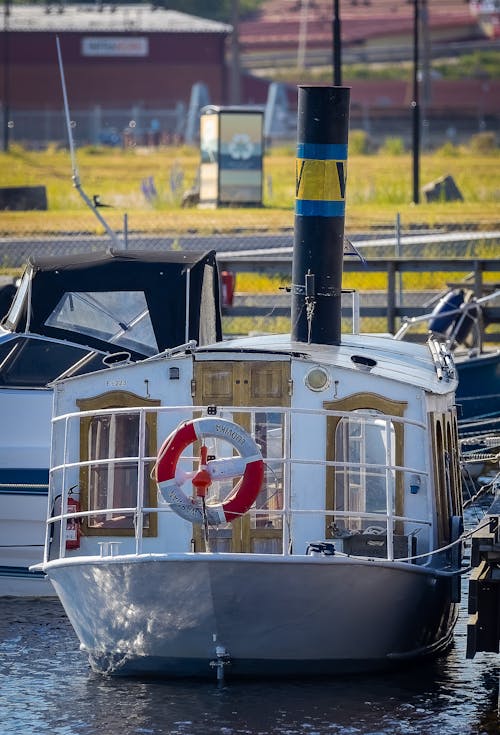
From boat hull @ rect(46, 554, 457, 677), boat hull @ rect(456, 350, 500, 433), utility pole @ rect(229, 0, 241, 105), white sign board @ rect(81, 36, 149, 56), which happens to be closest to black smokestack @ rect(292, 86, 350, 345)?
boat hull @ rect(46, 554, 457, 677)

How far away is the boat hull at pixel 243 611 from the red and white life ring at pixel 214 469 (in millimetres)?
330

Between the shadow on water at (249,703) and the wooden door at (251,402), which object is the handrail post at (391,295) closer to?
the shadow on water at (249,703)

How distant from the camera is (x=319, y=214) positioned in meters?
13.1

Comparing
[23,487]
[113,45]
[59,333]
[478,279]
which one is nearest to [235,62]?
[113,45]

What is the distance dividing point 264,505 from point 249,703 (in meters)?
1.50

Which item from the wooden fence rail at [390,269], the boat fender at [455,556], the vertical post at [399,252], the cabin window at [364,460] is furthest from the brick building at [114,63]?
the cabin window at [364,460]

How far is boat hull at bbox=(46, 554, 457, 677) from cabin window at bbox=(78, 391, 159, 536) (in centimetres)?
65

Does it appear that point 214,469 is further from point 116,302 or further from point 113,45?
point 113,45

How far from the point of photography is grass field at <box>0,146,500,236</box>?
1324 inches

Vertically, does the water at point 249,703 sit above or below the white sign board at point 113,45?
below

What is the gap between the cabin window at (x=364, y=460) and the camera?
1184 centimetres

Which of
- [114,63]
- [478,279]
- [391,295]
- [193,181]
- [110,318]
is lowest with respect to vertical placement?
[110,318]

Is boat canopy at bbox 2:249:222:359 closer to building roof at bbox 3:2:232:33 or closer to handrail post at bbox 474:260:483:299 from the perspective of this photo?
handrail post at bbox 474:260:483:299

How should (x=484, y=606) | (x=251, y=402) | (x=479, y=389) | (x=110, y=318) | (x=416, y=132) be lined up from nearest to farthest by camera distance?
(x=484, y=606) < (x=251, y=402) < (x=110, y=318) < (x=479, y=389) < (x=416, y=132)
